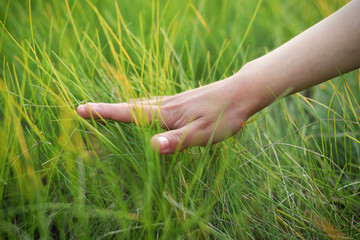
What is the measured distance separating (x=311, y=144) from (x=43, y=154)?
1.03m

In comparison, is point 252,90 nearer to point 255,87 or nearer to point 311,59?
point 255,87

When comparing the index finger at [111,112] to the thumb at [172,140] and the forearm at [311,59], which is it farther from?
the forearm at [311,59]

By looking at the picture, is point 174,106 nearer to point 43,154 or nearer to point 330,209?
point 43,154

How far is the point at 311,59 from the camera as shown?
2.72 feet

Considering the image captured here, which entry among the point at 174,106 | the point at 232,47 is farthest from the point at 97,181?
the point at 232,47

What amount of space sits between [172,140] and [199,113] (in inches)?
5.7

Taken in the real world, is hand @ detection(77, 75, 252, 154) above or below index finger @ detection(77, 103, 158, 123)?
below

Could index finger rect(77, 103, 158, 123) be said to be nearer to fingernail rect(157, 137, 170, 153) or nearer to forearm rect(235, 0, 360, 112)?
fingernail rect(157, 137, 170, 153)

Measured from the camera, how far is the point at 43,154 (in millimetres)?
928

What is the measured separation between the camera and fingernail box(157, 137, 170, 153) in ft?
2.58

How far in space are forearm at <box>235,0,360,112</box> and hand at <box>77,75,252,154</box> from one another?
0.05 m

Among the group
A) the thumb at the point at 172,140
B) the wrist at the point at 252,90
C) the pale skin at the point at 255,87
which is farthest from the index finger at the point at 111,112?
the wrist at the point at 252,90

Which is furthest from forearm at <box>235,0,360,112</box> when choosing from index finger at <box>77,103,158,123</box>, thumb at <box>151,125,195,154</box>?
index finger at <box>77,103,158,123</box>

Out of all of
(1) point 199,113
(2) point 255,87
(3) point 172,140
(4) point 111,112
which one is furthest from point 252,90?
(4) point 111,112
